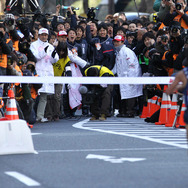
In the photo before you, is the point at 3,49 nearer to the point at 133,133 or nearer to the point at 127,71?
the point at 133,133

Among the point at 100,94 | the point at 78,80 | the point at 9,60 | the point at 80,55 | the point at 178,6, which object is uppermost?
the point at 178,6

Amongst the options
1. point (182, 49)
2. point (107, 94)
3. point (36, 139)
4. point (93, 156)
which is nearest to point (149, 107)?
point (107, 94)

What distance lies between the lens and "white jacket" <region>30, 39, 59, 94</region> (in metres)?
17.8

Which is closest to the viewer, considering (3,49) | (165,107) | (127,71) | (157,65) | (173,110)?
(3,49)

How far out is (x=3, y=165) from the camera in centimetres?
951

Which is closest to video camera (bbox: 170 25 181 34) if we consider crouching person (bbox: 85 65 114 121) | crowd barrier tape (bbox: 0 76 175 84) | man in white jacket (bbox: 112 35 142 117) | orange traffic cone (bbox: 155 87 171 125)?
orange traffic cone (bbox: 155 87 171 125)

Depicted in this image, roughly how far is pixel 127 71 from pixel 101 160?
10086 mm


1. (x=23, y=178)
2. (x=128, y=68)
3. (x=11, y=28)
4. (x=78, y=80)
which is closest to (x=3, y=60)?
(x=11, y=28)

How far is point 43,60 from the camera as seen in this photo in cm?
1803

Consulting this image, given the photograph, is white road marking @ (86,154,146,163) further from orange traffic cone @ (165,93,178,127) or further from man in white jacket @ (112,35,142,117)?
man in white jacket @ (112,35,142,117)

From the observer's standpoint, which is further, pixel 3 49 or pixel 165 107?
pixel 165 107

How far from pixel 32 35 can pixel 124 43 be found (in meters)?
3.23

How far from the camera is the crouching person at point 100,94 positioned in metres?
17.9

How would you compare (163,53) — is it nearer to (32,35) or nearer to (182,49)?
(182,49)
